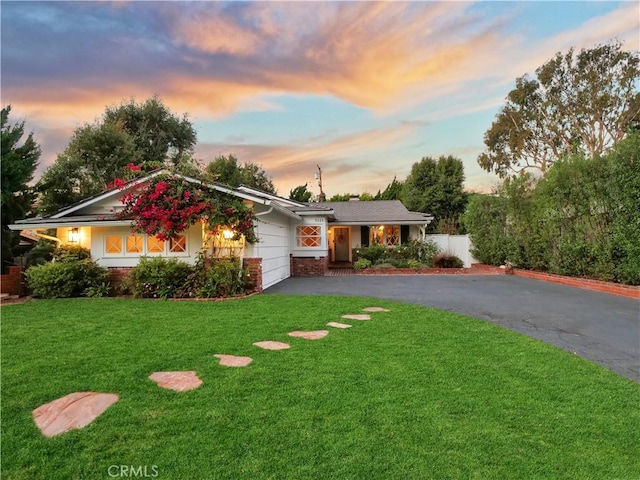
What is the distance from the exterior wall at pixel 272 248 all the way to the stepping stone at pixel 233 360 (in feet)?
18.9

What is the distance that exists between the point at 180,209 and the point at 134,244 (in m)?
2.77

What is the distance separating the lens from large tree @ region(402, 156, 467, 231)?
27.0 meters

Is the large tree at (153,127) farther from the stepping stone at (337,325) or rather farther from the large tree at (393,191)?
the stepping stone at (337,325)

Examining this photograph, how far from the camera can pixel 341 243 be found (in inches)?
814

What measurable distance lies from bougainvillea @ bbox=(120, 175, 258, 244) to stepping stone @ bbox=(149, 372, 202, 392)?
5.77 meters

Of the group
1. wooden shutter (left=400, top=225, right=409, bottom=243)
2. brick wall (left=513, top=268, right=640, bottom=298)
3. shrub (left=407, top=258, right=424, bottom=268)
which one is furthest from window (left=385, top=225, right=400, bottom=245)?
brick wall (left=513, top=268, right=640, bottom=298)

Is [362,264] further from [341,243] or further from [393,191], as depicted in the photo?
[393,191]

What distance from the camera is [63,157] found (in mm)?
20922

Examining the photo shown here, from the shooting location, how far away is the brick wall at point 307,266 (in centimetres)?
1515

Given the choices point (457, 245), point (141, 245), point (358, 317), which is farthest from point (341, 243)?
point (358, 317)

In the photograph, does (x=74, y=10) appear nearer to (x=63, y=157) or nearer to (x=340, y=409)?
(x=340, y=409)

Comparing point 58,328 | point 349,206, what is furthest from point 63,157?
point 58,328

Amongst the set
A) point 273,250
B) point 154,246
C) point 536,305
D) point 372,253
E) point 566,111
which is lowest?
point 536,305

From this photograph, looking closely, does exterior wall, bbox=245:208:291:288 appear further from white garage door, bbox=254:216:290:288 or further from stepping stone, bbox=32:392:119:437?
stepping stone, bbox=32:392:119:437
